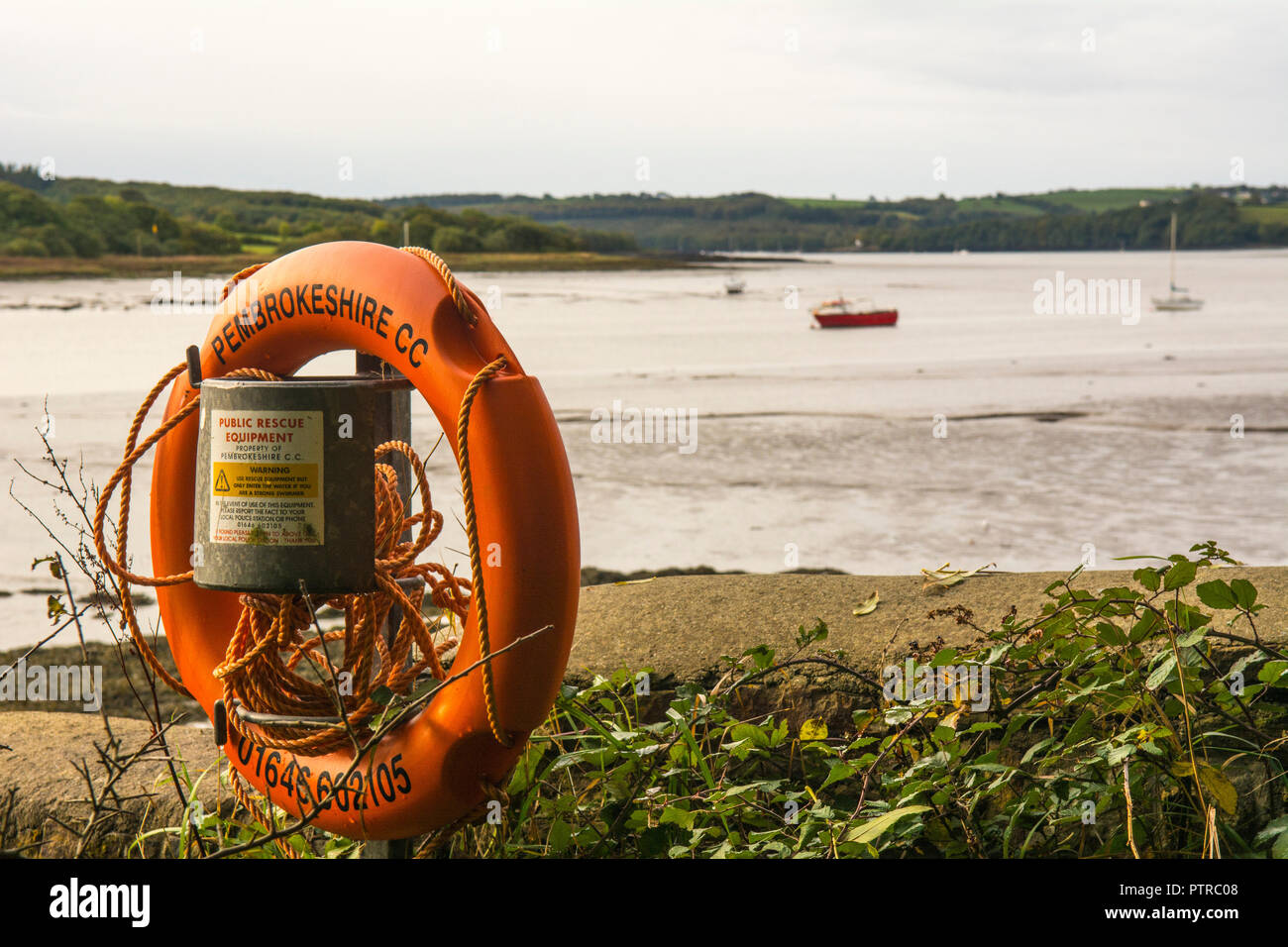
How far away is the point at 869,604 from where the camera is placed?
11.1 feet

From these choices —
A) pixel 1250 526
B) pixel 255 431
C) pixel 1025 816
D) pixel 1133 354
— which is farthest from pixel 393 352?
pixel 1133 354

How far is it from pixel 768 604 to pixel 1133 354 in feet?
56.8

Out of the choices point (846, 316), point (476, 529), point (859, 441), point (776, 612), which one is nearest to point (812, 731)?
point (776, 612)

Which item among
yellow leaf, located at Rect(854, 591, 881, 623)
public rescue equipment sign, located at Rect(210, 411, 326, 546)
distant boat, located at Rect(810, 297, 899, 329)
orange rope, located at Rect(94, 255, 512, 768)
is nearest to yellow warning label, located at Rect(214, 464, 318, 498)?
public rescue equipment sign, located at Rect(210, 411, 326, 546)

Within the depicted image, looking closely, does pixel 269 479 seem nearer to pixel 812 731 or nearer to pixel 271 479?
pixel 271 479

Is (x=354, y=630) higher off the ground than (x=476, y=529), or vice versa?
(x=476, y=529)

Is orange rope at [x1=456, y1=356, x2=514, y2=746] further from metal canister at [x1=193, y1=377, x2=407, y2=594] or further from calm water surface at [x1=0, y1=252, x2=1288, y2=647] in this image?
calm water surface at [x1=0, y1=252, x2=1288, y2=647]

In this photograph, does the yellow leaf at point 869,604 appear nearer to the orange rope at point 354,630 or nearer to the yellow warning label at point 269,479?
the orange rope at point 354,630

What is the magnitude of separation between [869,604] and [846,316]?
2362 cm

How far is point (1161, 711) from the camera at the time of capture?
2.46 meters

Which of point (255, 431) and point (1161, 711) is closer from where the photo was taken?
point (255, 431)

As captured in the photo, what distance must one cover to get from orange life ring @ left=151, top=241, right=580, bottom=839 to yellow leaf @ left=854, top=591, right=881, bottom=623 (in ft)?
4.12

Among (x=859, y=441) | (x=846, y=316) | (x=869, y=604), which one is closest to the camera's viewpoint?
(x=869, y=604)
